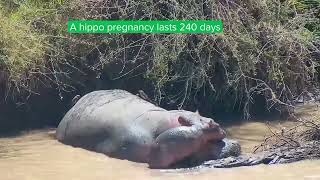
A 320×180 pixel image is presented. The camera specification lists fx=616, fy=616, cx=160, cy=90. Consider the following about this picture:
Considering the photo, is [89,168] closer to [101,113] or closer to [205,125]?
[101,113]

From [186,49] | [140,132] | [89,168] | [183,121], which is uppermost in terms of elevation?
[186,49]

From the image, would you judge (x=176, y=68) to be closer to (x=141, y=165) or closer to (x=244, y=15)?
(x=244, y=15)

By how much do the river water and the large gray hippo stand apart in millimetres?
136

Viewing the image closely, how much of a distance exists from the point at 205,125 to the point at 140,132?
0.74 meters

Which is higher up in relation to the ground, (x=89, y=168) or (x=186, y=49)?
(x=186, y=49)

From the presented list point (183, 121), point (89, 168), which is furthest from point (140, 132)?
point (89, 168)

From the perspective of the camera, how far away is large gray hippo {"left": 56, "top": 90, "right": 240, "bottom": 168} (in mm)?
5973

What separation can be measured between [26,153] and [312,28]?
4658 millimetres

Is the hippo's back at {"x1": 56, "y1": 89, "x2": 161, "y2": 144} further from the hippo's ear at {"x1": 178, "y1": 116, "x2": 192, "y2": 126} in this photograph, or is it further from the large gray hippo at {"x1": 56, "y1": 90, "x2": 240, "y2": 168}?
the hippo's ear at {"x1": 178, "y1": 116, "x2": 192, "y2": 126}

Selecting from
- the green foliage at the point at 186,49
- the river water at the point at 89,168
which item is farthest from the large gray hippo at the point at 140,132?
the green foliage at the point at 186,49

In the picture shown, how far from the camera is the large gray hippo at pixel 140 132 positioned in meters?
5.97

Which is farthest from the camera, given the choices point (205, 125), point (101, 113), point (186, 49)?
point (186, 49)

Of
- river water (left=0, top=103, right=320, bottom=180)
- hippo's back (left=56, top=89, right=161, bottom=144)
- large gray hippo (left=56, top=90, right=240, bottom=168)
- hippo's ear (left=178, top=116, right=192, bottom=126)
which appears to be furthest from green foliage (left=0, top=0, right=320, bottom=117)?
hippo's ear (left=178, top=116, right=192, bottom=126)

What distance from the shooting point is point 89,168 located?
6074 mm
